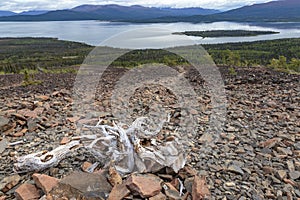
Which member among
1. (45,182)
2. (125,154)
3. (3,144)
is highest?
(125,154)

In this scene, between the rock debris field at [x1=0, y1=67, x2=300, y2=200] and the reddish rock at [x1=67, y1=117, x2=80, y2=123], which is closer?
the rock debris field at [x1=0, y1=67, x2=300, y2=200]

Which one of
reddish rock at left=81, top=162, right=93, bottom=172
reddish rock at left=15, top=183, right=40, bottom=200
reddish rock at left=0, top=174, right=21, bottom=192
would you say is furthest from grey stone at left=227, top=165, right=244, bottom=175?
Result: reddish rock at left=0, top=174, right=21, bottom=192

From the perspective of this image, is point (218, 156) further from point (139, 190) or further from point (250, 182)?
point (139, 190)

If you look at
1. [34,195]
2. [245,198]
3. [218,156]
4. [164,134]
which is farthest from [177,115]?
[34,195]

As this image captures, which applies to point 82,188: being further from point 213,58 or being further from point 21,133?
point 213,58

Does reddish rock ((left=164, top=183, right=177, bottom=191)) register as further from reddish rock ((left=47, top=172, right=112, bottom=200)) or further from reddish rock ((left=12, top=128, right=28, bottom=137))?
reddish rock ((left=12, top=128, right=28, bottom=137))

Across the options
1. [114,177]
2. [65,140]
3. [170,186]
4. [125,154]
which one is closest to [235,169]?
[170,186]

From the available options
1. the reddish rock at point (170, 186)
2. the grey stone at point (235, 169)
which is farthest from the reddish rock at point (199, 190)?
the grey stone at point (235, 169)
